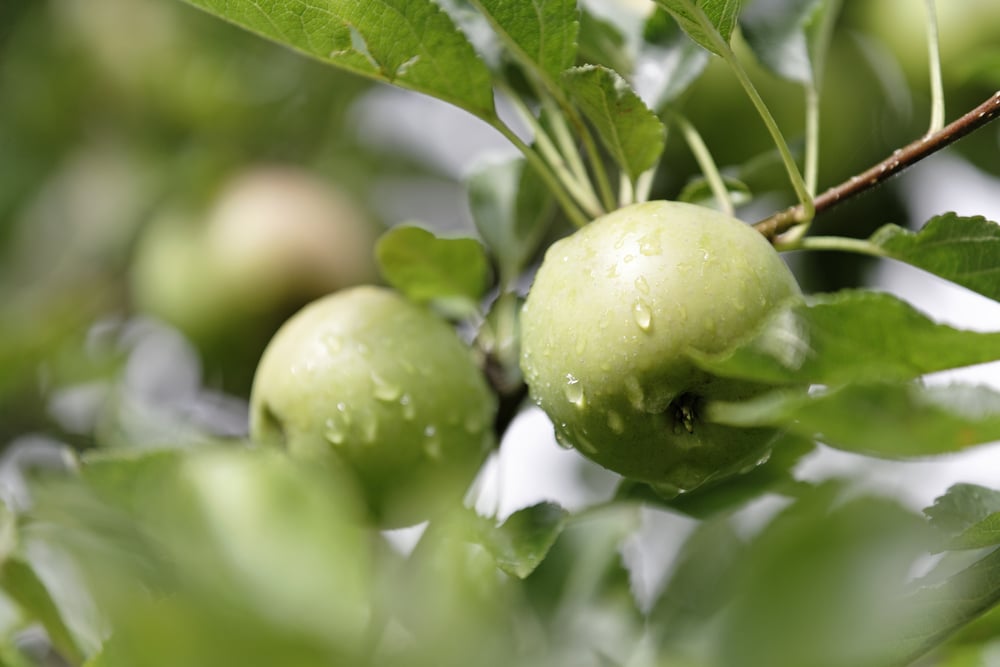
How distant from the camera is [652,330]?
70 cm

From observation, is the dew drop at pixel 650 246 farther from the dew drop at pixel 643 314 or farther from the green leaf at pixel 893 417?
the green leaf at pixel 893 417

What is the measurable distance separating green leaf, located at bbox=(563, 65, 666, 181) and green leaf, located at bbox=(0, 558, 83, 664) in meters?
0.65

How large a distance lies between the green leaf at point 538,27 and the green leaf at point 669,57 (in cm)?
18

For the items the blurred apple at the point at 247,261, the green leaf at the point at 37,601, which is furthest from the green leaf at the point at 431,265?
the blurred apple at the point at 247,261

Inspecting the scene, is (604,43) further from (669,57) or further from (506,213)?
(506,213)

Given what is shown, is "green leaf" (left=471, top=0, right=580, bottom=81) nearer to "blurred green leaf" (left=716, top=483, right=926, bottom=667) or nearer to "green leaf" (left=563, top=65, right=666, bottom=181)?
"green leaf" (left=563, top=65, right=666, bottom=181)

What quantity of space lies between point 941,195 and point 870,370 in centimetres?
114

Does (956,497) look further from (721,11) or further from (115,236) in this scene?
(115,236)

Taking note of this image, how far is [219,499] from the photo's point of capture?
1.63 feet

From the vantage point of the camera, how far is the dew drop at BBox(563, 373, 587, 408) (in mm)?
733

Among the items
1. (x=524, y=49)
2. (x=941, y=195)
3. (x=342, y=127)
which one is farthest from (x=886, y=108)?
(x=342, y=127)

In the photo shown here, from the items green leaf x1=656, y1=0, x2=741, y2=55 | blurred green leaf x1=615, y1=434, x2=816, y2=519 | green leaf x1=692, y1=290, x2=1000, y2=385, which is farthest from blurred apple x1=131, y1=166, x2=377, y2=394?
green leaf x1=692, y1=290, x2=1000, y2=385

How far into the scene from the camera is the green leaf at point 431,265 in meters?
1.00

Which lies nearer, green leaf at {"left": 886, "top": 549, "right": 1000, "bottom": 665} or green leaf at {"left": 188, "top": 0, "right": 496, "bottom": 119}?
green leaf at {"left": 886, "top": 549, "right": 1000, "bottom": 665}
